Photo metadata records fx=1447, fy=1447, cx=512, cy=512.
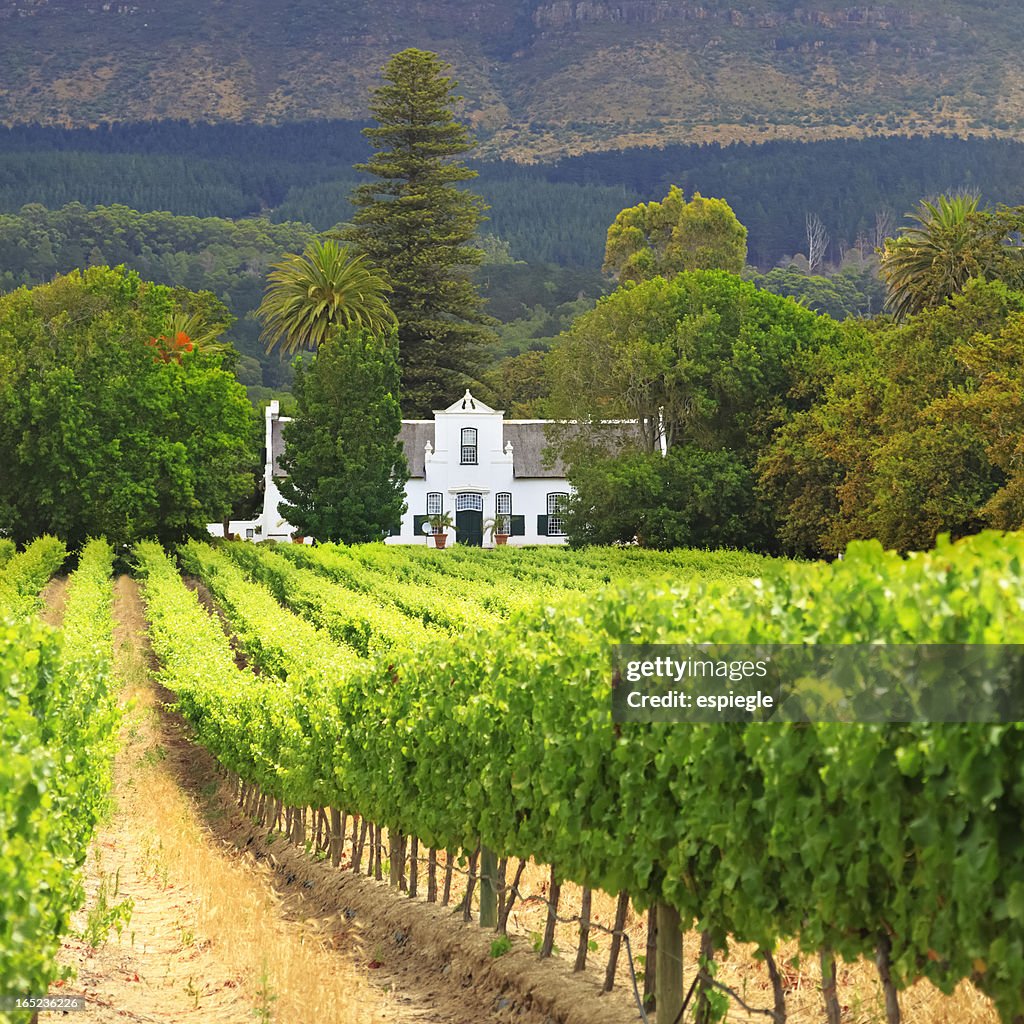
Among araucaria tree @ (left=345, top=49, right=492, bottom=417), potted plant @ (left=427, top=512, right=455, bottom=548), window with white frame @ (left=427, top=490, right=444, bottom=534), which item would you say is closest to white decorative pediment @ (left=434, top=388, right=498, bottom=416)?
window with white frame @ (left=427, top=490, right=444, bottom=534)

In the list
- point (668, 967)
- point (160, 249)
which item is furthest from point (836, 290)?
point (668, 967)

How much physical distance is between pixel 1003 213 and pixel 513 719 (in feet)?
158

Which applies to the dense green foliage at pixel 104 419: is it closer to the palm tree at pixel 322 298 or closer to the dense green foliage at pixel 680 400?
the dense green foliage at pixel 680 400

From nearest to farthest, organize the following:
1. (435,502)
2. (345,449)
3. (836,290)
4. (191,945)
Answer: (191,945)
(345,449)
(435,502)
(836,290)

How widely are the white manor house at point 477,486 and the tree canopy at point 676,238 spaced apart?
48.5 ft

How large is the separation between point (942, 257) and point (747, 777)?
52127mm

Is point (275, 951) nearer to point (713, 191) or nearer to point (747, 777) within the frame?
point (747, 777)

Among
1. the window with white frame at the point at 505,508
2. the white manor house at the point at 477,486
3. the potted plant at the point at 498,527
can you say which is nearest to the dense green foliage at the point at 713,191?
the white manor house at the point at 477,486

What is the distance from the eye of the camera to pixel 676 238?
82.2m

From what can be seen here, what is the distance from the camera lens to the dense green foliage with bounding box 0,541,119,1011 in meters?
6.16

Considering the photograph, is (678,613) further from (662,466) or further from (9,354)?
(9,354)

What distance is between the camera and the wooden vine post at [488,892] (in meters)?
11.0

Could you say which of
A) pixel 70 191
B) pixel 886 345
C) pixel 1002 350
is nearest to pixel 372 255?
pixel 886 345

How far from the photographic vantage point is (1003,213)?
52.4m
